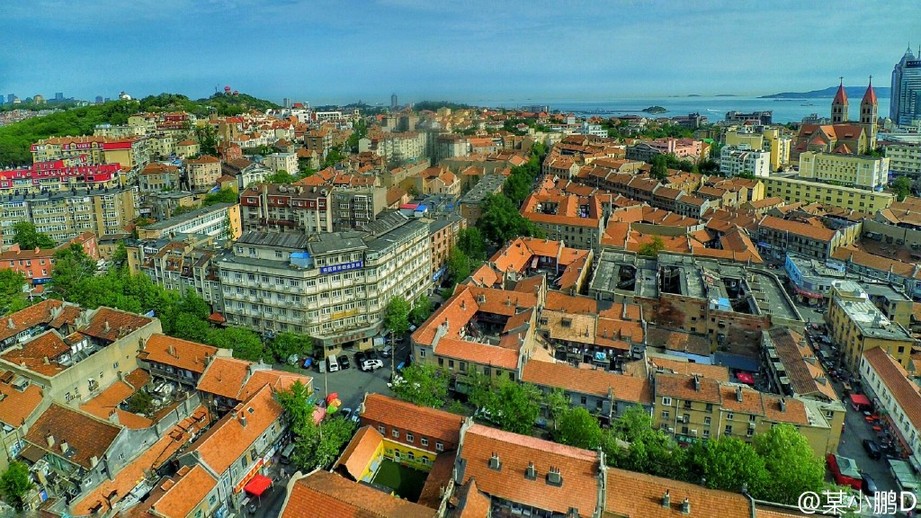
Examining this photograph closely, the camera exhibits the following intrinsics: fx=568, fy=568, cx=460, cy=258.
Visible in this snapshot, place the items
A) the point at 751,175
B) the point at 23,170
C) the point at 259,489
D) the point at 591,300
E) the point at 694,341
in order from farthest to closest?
1. the point at 751,175
2. the point at 23,170
3. the point at 591,300
4. the point at 694,341
5. the point at 259,489

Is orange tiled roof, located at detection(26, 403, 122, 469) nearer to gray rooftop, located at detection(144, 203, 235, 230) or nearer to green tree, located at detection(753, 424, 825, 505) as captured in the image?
green tree, located at detection(753, 424, 825, 505)

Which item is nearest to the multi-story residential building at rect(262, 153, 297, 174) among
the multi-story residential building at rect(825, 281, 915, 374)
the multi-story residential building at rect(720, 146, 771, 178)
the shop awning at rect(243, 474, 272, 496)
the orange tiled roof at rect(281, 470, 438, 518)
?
the shop awning at rect(243, 474, 272, 496)

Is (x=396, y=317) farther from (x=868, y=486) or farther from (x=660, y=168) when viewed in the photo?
(x=660, y=168)

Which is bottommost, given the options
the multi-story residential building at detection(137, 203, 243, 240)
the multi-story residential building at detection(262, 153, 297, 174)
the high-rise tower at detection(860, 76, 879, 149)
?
the multi-story residential building at detection(137, 203, 243, 240)

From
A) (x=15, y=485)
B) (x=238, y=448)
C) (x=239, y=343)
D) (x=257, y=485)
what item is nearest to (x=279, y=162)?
(x=239, y=343)

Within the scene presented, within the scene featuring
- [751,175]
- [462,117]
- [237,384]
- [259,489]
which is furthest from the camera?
[462,117]

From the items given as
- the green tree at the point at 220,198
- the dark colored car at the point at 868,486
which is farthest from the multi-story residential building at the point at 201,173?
the dark colored car at the point at 868,486

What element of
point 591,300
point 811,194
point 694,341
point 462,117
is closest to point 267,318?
point 591,300

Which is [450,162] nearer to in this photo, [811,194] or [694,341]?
[811,194]
